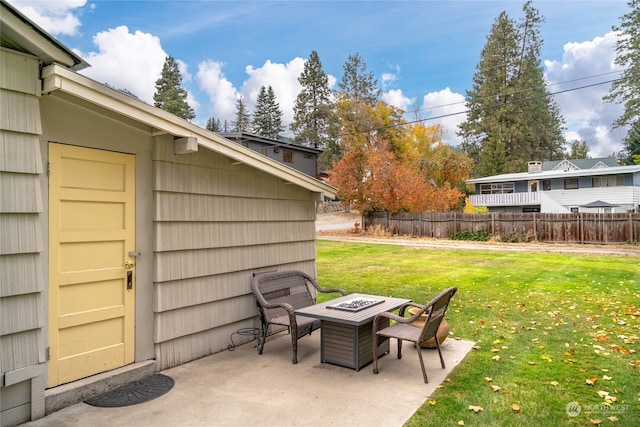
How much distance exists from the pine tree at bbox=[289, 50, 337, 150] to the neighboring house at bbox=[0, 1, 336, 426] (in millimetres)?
37780

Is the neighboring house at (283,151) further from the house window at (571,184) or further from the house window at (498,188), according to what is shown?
the house window at (571,184)

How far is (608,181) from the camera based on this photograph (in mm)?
25344

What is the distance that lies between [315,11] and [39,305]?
30.4 ft

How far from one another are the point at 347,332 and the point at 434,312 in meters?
0.89

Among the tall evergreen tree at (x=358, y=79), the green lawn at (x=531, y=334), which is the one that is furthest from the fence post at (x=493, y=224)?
the tall evergreen tree at (x=358, y=79)

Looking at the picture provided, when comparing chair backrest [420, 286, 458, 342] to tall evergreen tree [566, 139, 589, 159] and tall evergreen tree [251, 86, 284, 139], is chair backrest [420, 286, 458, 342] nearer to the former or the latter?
tall evergreen tree [251, 86, 284, 139]

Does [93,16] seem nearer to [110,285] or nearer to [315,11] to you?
[110,285]

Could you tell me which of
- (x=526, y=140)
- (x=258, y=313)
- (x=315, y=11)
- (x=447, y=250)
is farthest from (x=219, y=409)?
(x=526, y=140)

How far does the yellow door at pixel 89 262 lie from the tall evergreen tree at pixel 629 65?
118 ft

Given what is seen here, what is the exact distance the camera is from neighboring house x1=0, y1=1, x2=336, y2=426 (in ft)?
8.93

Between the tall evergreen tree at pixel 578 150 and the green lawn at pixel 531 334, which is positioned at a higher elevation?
the tall evergreen tree at pixel 578 150

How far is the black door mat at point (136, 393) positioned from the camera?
3191mm

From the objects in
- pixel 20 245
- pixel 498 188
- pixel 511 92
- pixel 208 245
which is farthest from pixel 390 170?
pixel 511 92
